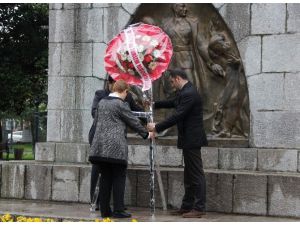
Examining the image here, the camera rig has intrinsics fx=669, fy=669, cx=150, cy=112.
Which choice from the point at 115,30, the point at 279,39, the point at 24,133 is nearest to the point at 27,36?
the point at 115,30

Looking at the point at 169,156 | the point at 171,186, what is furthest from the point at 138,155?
the point at 171,186

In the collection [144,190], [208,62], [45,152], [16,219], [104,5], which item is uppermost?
[104,5]

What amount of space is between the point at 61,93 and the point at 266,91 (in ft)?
11.7

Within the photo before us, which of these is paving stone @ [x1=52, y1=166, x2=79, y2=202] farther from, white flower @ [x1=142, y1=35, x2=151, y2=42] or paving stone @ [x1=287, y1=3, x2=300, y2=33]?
paving stone @ [x1=287, y1=3, x2=300, y2=33]

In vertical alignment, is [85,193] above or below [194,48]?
below

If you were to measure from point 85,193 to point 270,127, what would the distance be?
9.98 feet

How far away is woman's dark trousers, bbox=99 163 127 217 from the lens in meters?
8.77

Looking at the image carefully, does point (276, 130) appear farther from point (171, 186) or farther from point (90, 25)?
point (90, 25)

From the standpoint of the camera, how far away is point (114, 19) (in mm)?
11039

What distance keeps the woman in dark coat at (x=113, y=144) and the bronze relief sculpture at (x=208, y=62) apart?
1.88m

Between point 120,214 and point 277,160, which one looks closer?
point 120,214

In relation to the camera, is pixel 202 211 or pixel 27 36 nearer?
pixel 202 211

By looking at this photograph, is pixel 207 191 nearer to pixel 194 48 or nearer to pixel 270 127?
pixel 270 127

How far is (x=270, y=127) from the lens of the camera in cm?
995
